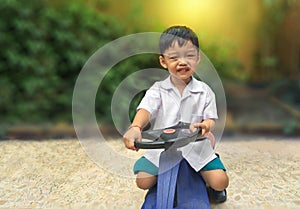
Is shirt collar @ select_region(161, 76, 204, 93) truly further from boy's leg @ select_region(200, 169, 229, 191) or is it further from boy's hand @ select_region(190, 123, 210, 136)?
boy's leg @ select_region(200, 169, 229, 191)

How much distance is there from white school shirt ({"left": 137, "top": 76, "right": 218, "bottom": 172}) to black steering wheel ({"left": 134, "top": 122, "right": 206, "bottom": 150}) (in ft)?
0.20

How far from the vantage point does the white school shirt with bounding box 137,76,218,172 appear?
1.23m

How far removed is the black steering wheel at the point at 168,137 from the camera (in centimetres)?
109

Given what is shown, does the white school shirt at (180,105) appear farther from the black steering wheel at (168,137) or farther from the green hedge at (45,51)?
the green hedge at (45,51)

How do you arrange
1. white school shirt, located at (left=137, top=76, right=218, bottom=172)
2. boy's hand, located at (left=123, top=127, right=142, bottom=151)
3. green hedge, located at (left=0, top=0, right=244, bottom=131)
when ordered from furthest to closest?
green hedge, located at (left=0, top=0, right=244, bottom=131), white school shirt, located at (left=137, top=76, right=218, bottom=172), boy's hand, located at (left=123, top=127, right=142, bottom=151)

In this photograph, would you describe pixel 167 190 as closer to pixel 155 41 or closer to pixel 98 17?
pixel 155 41

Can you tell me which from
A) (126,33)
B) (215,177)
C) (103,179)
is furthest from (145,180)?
(126,33)

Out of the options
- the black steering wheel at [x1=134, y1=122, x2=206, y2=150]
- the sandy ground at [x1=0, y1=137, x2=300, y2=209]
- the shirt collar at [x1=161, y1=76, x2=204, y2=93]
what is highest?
the shirt collar at [x1=161, y1=76, x2=204, y2=93]

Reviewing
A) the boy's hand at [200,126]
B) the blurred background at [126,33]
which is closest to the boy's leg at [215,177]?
the boy's hand at [200,126]

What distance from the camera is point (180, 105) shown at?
48.8 inches

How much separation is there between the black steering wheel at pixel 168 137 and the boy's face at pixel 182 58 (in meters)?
0.17

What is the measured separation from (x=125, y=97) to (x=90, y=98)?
0.41 feet

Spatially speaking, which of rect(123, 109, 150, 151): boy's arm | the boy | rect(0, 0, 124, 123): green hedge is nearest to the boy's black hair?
the boy

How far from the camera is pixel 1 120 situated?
9.50 feet
